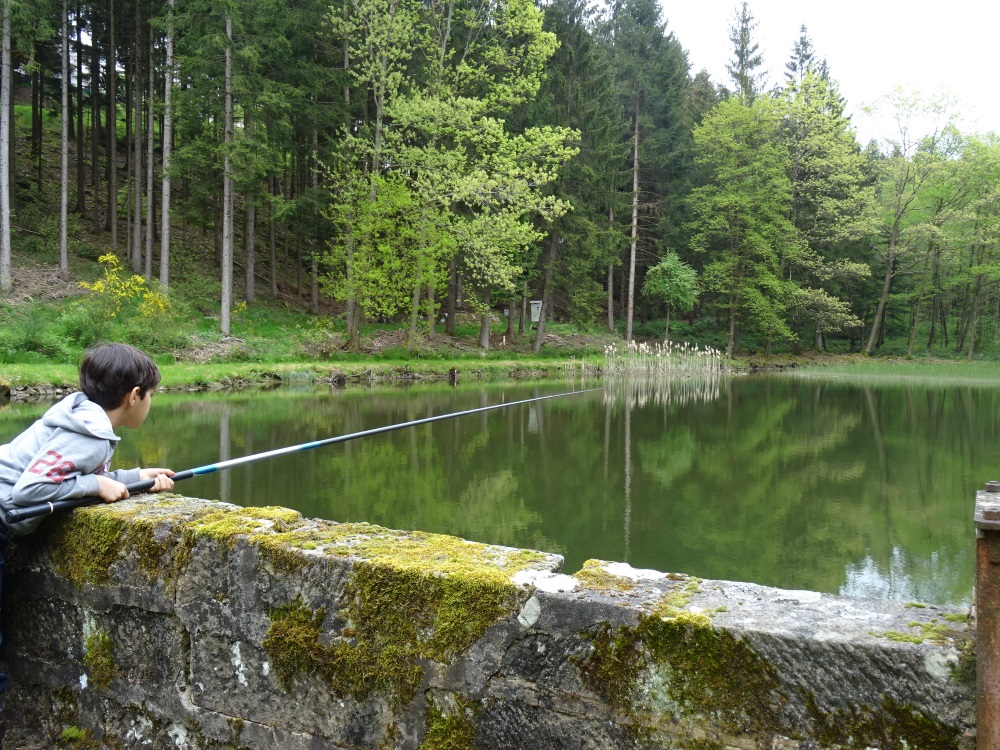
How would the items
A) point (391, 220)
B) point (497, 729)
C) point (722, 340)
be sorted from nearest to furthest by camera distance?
point (497, 729) < point (391, 220) < point (722, 340)

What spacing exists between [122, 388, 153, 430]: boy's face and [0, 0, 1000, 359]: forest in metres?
17.7

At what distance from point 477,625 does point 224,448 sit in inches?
282

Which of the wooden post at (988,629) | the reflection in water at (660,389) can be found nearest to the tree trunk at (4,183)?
the reflection in water at (660,389)

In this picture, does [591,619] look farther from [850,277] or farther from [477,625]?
[850,277]

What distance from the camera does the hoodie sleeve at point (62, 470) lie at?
213cm

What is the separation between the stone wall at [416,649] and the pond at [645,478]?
8.87 feet

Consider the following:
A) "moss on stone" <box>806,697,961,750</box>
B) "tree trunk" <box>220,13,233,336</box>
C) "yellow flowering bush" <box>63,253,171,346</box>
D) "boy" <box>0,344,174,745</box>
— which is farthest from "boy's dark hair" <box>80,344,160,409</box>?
"tree trunk" <box>220,13,233,336</box>

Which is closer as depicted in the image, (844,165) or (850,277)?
(844,165)

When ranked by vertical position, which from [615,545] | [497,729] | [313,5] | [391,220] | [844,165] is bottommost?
[615,545]

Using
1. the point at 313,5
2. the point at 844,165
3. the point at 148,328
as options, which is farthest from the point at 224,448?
the point at 844,165

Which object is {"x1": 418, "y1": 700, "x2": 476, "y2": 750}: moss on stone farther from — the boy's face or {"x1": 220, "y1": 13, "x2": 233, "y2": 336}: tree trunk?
{"x1": 220, "y1": 13, "x2": 233, "y2": 336}: tree trunk

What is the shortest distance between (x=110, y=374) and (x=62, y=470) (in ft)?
1.16

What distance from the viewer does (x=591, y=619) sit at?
5.21 ft

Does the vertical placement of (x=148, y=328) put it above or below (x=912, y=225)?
below
